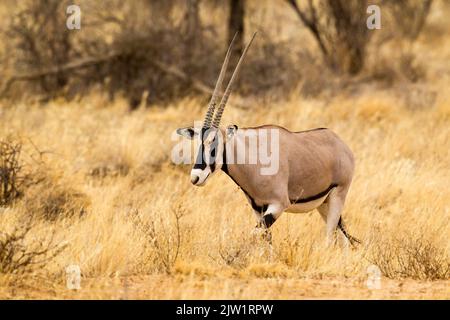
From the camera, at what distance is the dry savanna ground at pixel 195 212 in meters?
6.84

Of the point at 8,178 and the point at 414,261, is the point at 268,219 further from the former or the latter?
the point at 8,178

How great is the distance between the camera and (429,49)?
22.5 metres

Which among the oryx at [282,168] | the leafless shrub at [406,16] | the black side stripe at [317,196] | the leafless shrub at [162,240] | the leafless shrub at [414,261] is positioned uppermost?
the leafless shrub at [406,16]

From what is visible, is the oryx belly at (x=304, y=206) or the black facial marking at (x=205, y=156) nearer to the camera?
the black facial marking at (x=205, y=156)

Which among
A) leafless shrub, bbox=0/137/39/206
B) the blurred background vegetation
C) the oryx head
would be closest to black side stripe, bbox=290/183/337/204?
the oryx head

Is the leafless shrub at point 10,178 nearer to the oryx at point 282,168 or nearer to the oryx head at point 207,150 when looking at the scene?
the oryx at point 282,168

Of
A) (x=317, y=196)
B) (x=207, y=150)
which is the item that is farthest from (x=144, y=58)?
(x=207, y=150)

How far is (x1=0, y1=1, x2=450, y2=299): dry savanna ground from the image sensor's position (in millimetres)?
6840

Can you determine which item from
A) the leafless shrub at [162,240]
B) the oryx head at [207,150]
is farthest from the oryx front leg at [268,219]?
the leafless shrub at [162,240]

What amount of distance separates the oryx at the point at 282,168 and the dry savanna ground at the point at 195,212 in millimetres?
303

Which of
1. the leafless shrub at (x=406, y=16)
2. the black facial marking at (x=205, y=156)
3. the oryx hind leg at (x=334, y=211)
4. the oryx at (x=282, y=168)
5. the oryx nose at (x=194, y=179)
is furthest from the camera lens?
the leafless shrub at (x=406, y=16)

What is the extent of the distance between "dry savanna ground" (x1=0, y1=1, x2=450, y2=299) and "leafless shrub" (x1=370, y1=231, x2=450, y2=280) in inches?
0.6

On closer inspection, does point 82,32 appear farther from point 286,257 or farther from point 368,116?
point 286,257
